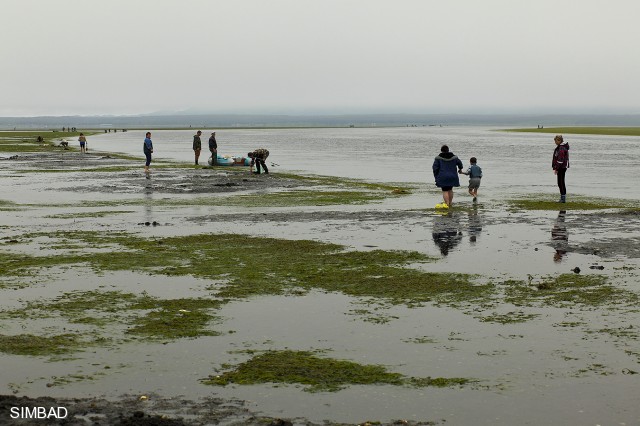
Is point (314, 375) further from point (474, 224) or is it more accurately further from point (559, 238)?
point (474, 224)

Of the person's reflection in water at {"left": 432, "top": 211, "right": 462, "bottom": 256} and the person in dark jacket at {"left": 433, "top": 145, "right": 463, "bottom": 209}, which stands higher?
the person in dark jacket at {"left": 433, "top": 145, "right": 463, "bottom": 209}

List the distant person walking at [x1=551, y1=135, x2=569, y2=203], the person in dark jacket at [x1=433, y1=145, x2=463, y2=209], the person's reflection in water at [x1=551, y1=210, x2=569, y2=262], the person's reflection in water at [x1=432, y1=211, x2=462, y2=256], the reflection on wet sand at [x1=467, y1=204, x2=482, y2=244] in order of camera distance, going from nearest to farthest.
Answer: the person's reflection in water at [x1=551, y1=210, x2=569, y2=262], the person's reflection in water at [x1=432, y1=211, x2=462, y2=256], the reflection on wet sand at [x1=467, y1=204, x2=482, y2=244], the person in dark jacket at [x1=433, y1=145, x2=463, y2=209], the distant person walking at [x1=551, y1=135, x2=569, y2=203]


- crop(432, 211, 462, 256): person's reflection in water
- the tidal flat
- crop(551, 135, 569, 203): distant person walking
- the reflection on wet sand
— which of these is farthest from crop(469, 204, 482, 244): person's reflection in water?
crop(551, 135, 569, 203): distant person walking

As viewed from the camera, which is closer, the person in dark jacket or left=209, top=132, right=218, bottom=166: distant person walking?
the person in dark jacket

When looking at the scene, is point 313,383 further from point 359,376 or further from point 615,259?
point 615,259

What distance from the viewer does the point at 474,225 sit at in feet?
75.9

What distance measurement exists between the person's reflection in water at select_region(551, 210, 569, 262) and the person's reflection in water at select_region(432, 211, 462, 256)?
85.8 inches

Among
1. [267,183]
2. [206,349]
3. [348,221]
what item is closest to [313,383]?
[206,349]

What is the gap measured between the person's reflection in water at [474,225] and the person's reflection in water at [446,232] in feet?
1.01

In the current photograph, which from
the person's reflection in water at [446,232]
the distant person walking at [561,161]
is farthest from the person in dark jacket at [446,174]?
the distant person walking at [561,161]

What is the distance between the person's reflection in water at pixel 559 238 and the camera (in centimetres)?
1788

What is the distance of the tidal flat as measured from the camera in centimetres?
895

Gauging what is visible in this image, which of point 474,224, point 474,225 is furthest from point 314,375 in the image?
point 474,224

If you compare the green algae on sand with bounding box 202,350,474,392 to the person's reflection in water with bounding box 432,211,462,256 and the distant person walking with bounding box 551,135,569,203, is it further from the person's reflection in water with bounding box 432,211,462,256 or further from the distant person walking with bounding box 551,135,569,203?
the distant person walking with bounding box 551,135,569,203
